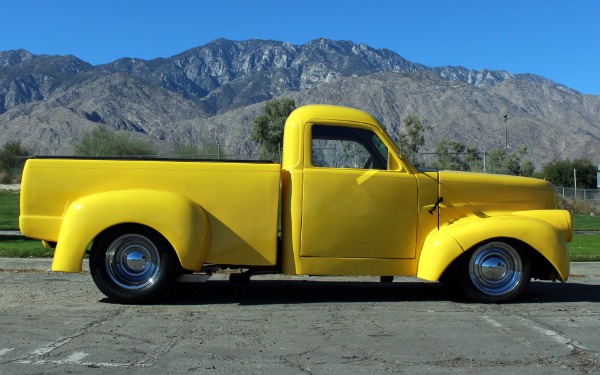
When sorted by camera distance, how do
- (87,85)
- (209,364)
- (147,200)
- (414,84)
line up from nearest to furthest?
(209,364), (147,200), (414,84), (87,85)

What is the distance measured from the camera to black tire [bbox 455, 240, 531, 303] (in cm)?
772

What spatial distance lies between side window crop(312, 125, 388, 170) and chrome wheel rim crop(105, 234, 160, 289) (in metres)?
2.10

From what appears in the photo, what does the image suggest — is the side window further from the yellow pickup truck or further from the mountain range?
the mountain range

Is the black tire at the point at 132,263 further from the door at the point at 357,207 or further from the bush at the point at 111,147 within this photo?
the bush at the point at 111,147

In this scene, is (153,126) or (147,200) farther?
(153,126)

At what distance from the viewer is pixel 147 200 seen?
24.1ft

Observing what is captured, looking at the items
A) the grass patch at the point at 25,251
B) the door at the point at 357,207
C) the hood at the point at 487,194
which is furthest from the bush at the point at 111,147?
the hood at the point at 487,194

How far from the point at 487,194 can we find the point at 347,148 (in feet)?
5.63

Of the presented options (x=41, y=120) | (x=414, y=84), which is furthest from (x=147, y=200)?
(x=414, y=84)

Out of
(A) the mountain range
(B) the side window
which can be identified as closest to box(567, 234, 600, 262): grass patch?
(B) the side window

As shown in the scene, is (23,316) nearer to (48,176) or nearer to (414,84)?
(48,176)

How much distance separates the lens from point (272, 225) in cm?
755

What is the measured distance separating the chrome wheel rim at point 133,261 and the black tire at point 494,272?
334cm

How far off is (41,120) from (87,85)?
54732mm
